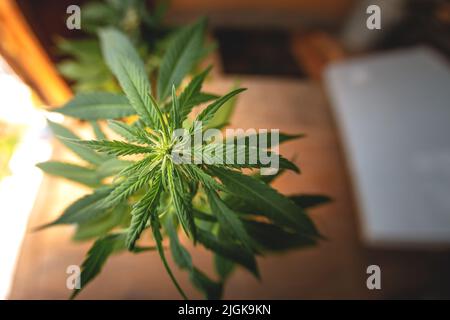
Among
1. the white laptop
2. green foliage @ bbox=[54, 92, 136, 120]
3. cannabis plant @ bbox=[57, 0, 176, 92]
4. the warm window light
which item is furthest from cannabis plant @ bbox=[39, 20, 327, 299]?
the white laptop

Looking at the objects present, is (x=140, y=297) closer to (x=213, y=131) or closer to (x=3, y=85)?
(x=213, y=131)

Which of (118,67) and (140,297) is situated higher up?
(118,67)

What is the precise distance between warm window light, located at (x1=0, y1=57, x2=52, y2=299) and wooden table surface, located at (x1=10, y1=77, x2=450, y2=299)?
1.8 inches

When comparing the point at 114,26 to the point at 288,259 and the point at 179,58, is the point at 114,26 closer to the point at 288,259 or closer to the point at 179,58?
the point at 179,58

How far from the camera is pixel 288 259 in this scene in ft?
5.14

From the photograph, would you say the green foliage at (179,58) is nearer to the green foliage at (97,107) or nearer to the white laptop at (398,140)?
the green foliage at (97,107)

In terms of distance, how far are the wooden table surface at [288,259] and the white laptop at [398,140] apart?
4.5 inches

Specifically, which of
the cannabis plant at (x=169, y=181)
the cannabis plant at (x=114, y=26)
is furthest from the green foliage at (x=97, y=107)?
the cannabis plant at (x=114, y=26)

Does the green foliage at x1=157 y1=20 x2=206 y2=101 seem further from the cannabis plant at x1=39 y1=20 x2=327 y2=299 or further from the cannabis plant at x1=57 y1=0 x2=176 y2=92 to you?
the cannabis plant at x1=57 y1=0 x2=176 y2=92

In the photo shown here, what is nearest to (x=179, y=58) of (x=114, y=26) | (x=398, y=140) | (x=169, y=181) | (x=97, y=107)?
(x=97, y=107)

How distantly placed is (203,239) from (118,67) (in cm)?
46

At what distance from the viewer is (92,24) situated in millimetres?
1352

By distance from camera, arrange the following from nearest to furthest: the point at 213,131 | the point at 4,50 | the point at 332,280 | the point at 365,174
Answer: the point at 213,131 → the point at 4,50 → the point at 332,280 → the point at 365,174

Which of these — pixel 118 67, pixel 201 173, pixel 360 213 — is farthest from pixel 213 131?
pixel 360 213
